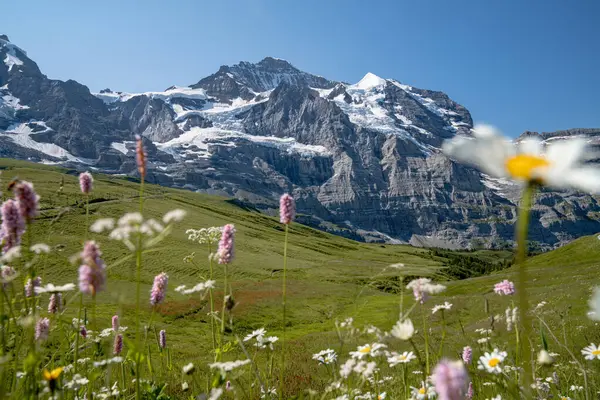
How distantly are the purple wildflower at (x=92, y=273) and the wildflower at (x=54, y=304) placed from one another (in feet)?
7.80

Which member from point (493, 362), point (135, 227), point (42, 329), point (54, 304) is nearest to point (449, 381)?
point (135, 227)

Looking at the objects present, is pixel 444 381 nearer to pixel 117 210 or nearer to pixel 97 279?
pixel 97 279

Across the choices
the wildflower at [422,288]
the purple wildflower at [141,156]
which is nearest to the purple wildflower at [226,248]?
the purple wildflower at [141,156]

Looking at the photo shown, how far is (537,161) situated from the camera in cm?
166

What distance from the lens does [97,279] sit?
2.69 metres

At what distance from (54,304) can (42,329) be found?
0.33 m

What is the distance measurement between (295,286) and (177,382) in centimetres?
7704

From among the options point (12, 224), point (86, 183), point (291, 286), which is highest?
point (86, 183)

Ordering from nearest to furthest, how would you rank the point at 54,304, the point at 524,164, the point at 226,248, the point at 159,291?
the point at 524,164
the point at 159,291
the point at 226,248
the point at 54,304

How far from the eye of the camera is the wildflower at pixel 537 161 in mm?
1558

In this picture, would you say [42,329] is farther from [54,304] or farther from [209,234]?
[209,234]

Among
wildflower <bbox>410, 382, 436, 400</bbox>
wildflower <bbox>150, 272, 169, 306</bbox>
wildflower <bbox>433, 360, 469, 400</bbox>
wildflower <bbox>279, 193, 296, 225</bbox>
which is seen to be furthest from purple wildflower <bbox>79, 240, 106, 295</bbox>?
wildflower <bbox>410, 382, 436, 400</bbox>

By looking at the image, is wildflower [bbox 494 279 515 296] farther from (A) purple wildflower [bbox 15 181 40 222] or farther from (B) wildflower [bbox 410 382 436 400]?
(A) purple wildflower [bbox 15 181 40 222]

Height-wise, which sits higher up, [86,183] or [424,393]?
[86,183]
